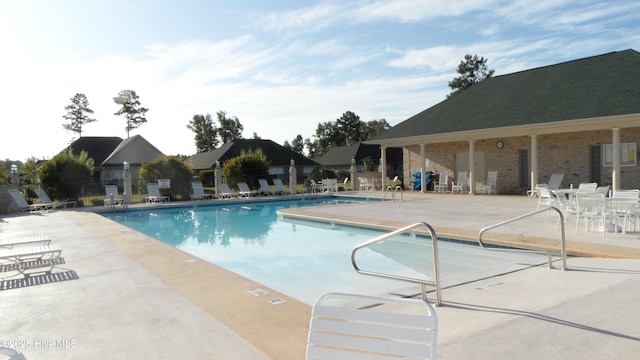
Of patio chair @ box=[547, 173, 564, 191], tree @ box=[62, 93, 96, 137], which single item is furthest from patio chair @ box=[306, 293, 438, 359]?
tree @ box=[62, 93, 96, 137]

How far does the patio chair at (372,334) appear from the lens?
2404 millimetres

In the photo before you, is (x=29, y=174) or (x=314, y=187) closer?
(x=314, y=187)

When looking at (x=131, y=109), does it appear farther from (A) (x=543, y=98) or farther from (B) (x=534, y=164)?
(B) (x=534, y=164)

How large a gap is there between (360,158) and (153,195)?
26.6 meters

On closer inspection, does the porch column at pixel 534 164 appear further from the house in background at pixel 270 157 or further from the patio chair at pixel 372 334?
the house in background at pixel 270 157

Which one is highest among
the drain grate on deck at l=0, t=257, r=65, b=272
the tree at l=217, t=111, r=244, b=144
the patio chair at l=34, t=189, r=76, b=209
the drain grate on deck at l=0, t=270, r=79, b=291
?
the tree at l=217, t=111, r=244, b=144

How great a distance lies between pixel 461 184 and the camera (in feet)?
75.3

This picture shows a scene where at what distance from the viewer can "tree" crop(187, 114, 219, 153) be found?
62688mm

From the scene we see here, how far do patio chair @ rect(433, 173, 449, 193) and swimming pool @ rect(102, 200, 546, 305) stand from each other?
36.2 ft

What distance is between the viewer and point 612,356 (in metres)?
3.44

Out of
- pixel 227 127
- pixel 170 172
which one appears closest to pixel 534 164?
pixel 170 172

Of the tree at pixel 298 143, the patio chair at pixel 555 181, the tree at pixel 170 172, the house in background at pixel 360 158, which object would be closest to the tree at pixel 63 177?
the tree at pixel 170 172

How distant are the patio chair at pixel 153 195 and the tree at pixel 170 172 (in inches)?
48.7

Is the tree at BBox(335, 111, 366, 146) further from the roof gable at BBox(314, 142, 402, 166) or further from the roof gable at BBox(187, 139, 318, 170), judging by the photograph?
the roof gable at BBox(187, 139, 318, 170)
